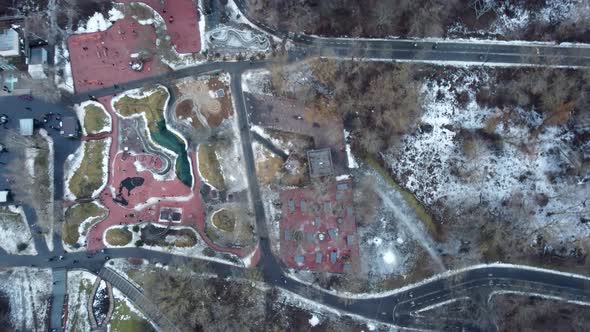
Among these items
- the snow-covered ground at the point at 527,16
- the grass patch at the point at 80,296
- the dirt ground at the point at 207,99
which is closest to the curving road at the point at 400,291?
the dirt ground at the point at 207,99

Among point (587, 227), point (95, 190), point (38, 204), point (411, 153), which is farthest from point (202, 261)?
point (587, 227)

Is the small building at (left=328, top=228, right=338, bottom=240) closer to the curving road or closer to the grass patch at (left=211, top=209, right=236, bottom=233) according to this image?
the curving road

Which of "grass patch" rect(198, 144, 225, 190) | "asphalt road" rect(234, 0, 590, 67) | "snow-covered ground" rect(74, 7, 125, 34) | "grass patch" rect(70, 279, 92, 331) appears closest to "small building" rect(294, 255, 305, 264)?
"grass patch" rect(198, 144, 225, 190)

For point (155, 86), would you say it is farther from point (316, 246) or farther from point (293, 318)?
point (293, 318)

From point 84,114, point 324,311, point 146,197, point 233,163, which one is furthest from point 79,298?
point 324,311

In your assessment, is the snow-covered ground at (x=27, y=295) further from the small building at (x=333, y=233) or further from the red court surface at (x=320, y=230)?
the small building at (x=333, y=233)
